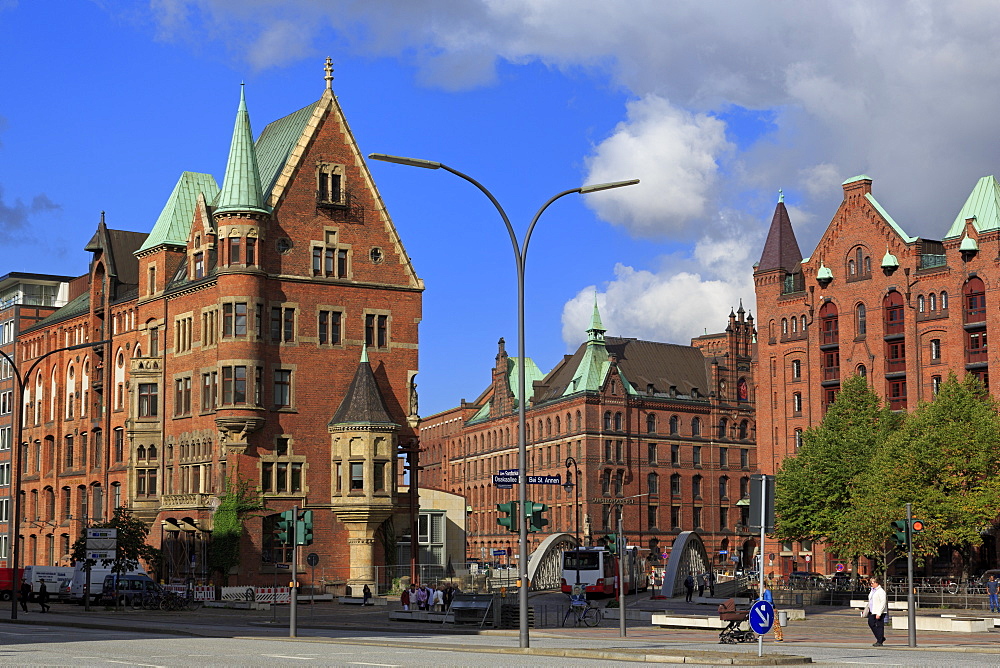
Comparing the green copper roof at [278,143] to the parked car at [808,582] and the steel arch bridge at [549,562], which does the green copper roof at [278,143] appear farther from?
the parked car at [808,582]

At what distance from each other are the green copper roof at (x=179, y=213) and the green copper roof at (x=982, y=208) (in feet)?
160

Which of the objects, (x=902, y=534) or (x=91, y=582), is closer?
(x=902, y=534)

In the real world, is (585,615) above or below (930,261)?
below

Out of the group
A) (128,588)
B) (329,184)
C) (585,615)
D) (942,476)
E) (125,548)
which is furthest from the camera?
(329,184)

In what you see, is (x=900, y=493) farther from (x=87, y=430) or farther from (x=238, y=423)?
(x=87, y=430)

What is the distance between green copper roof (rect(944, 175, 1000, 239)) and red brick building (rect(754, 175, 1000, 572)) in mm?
76

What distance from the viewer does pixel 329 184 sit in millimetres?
74438

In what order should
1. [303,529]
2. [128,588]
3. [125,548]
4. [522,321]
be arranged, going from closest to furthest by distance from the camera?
[522,321], [303,529], [125,548], [128,588]

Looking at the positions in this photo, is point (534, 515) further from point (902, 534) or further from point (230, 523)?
point (230, 523)

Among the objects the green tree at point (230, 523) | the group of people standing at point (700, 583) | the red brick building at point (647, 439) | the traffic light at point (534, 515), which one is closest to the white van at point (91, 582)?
the green tree at point (230, 523)

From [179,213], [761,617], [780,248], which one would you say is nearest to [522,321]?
[761,617]

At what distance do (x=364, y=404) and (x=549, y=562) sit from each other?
15356 mm

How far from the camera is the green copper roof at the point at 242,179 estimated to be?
71188mm

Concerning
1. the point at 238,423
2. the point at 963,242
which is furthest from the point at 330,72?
the point at 963,242
